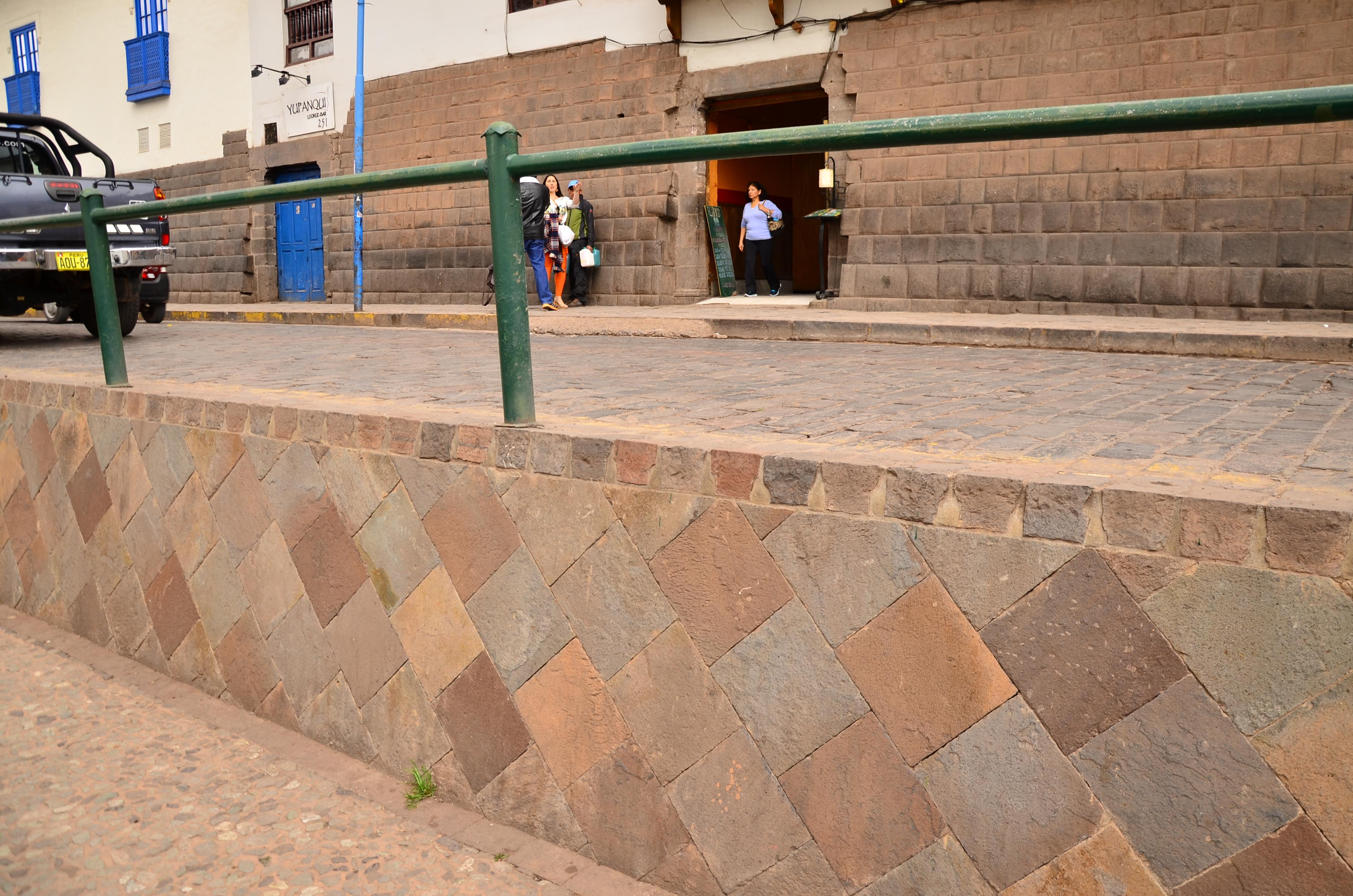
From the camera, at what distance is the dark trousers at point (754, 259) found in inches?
515

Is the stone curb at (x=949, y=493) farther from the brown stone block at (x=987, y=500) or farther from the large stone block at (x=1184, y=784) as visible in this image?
the large stone block at (x=1184, y=784)

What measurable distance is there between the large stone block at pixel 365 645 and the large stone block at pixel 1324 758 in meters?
2.21

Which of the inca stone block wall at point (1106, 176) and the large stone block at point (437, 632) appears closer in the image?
the large stone block at point (437, 632)

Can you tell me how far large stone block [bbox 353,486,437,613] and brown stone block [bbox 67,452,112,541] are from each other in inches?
67.7

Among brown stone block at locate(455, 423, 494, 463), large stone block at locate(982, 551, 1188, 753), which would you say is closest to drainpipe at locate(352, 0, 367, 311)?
brown stone block at locate(455, 423, 494, 463)


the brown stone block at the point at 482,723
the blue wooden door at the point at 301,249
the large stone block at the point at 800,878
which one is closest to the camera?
the large stone block at the point at 800,878

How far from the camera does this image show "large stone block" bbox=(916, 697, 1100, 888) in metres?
1.93

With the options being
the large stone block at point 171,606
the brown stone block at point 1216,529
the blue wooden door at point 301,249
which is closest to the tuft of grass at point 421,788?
the large stone block at point 171,606

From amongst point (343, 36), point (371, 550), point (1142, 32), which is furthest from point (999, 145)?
point (343, 36)

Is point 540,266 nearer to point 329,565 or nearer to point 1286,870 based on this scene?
point 329,565

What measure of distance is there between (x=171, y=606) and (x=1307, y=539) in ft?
12.1

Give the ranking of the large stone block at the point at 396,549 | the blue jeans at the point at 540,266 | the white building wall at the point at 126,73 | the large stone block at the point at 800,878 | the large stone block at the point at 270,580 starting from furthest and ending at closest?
the white building wall at the point at 126,73 → the blue jeans at the point at 540,266 → the large stone block at the point at 270,580 → the large stone block at the point at 396,549 → the large stone block at the point at 800,878

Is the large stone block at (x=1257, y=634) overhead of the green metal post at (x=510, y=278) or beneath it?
beneath

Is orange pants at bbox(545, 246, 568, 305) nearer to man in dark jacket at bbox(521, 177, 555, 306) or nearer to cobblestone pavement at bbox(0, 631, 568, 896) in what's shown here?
man in dark jacket at bbox(521, 177, 555, 306)
